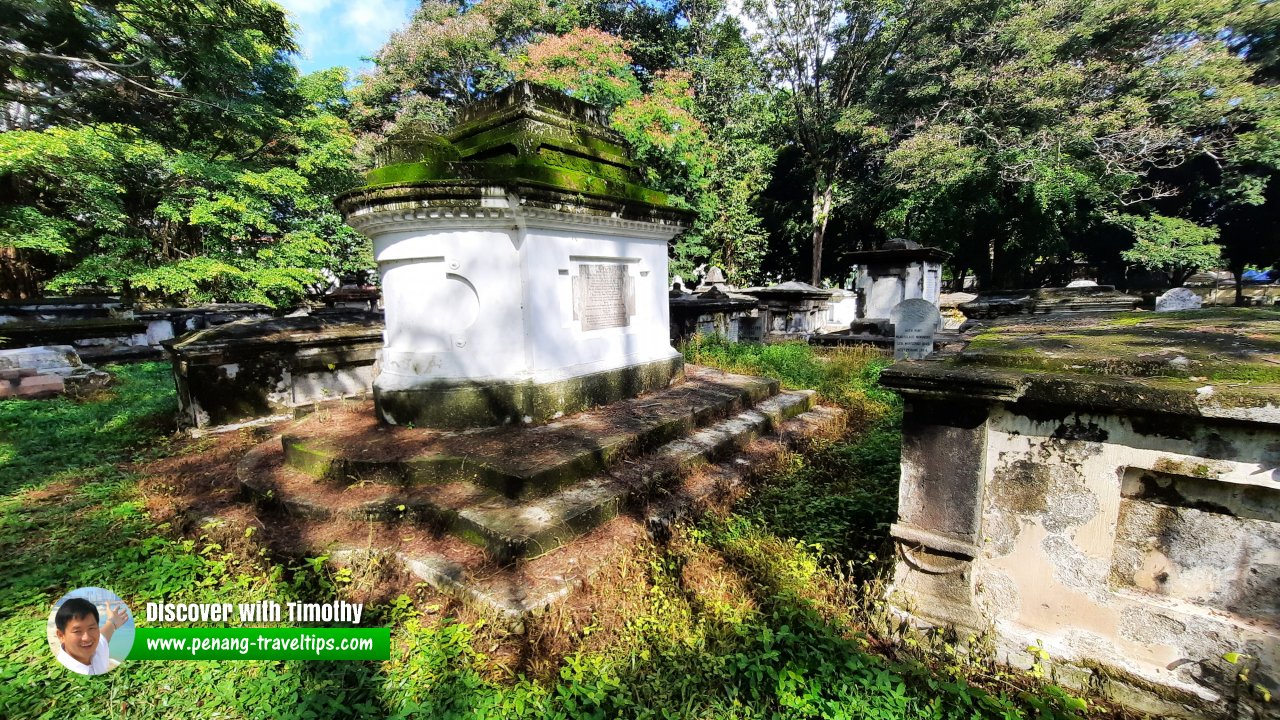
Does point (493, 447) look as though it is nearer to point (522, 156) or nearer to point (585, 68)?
point (522, 156)

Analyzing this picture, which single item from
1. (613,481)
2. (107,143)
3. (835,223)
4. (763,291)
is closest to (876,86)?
(835,223)

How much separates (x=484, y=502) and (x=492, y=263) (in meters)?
2.27

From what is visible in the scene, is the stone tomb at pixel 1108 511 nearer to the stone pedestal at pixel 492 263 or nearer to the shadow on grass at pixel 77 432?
the stone pedestal at pixel 492 263

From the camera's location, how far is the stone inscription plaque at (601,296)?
5355 mm

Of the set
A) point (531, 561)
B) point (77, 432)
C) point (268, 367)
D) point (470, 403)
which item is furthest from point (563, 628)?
point (77, 432)

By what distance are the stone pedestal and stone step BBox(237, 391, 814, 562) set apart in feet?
3.32

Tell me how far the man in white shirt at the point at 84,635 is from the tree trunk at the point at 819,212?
759 inches

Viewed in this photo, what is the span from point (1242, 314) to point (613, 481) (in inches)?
196

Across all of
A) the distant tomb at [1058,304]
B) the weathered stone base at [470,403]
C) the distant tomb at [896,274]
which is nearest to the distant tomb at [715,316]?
the distant tomb at [896,274]

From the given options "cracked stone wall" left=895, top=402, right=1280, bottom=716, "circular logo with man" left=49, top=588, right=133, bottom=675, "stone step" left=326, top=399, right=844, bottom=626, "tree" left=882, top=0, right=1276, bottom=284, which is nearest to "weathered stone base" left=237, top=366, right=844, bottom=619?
"stone step" left=326, top=399, right=844, bottom=626

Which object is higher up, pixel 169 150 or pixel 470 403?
pixel 169 150

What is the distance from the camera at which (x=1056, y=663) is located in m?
2.07

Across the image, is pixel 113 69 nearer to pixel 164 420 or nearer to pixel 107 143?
pixel 107 143

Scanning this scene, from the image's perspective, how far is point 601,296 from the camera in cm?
560
